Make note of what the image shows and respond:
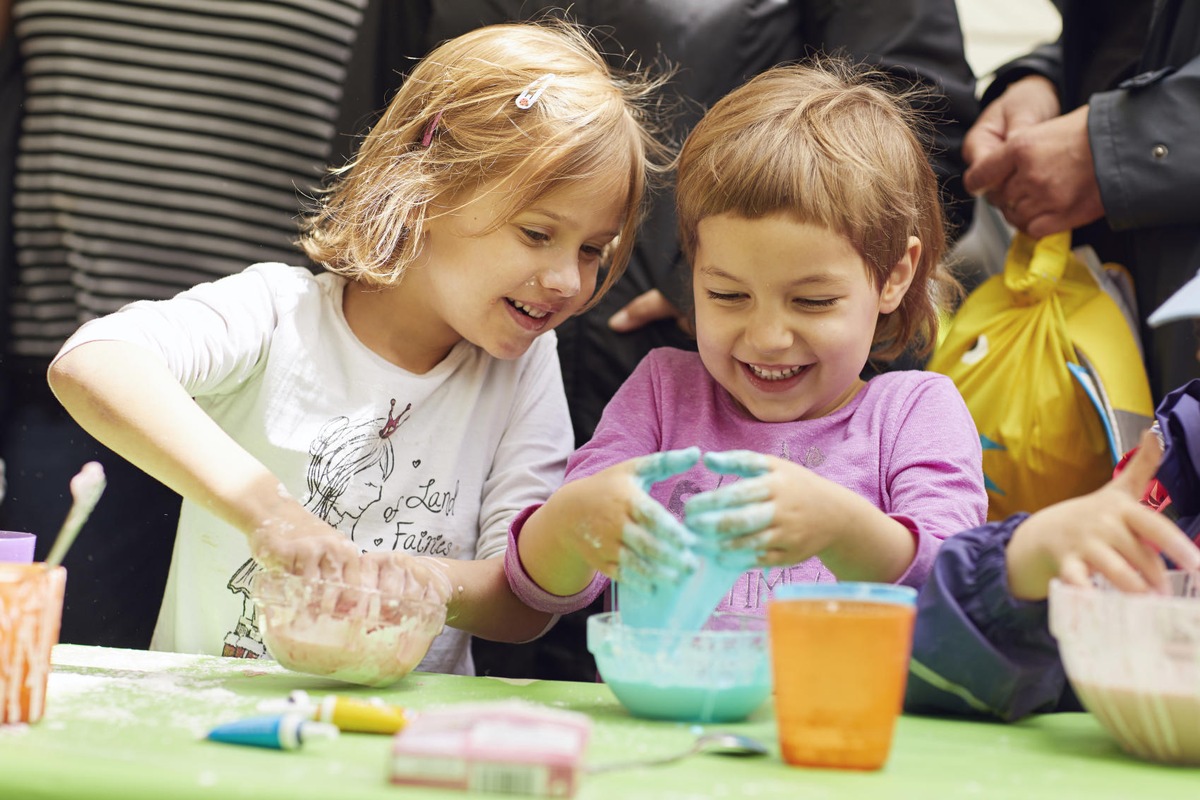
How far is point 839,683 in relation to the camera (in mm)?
895

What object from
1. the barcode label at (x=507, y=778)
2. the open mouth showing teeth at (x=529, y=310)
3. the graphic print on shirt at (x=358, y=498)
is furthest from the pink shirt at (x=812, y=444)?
the barcode label at (x=507, y=778)

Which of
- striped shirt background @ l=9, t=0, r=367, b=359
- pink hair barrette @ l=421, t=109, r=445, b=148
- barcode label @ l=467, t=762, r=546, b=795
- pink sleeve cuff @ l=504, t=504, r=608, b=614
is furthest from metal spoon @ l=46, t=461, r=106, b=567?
striped shirt background @ l=9, t=0, r=367, b=359

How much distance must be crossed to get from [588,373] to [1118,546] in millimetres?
1297

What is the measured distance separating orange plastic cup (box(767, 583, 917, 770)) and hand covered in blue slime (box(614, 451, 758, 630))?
0.62 ft

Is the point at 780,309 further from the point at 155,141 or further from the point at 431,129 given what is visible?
the point at 155,141

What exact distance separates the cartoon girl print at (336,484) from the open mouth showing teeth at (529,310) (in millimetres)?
Result: 296

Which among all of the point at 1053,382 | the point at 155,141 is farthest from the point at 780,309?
the point at 155,141

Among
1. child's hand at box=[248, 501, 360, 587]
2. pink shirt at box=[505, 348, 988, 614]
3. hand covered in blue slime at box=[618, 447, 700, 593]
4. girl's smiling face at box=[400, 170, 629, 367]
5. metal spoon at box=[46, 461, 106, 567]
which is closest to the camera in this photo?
metal spoon at box=[46, 461, 106, 567]

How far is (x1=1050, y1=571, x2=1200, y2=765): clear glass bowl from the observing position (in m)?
0.91

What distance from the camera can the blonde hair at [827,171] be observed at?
62.5 inches

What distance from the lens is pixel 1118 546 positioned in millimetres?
990

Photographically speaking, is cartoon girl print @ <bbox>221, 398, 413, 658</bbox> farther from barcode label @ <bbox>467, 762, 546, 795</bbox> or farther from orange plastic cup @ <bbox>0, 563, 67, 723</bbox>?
barcode label @ <bbox>467, 762, 546, 795</bbox>

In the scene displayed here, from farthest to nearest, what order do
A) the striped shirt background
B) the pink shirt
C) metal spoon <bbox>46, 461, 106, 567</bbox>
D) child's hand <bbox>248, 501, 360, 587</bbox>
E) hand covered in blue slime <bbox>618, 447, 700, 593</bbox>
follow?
the striped shirt background
the pink shirt
child's hand <bbox>248, 501, 360, 587</bbox>
hand covered in blue slime <bbox>618, 447, 700, 593</bbox>
metal spoon <bbox>46, 461, 106, 567</bbox>

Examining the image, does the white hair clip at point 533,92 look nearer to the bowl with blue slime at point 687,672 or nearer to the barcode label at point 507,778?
the bowl with blue slime at point 687,672
